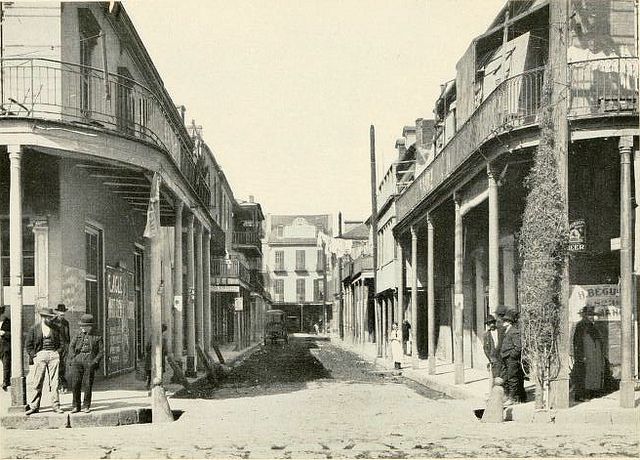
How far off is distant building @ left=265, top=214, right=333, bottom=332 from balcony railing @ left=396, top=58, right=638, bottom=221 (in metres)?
72.2

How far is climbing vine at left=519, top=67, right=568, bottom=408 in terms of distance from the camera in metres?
11.5

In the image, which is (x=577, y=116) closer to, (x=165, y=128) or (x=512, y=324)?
(x=512, y=324)

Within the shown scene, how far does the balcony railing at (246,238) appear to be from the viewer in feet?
175

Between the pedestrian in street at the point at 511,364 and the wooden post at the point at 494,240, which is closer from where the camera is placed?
the pedestrian in street at the point at 511,364

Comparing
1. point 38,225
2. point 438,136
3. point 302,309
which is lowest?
point 302,309

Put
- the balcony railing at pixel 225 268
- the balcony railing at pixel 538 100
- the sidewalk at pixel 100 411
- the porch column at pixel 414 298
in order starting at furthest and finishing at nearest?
the balcony railing at pixel 225 268, the porch column at pixel 414 298, the balcony railing at pixel 538 100, the sidewalk at pixel 100 411

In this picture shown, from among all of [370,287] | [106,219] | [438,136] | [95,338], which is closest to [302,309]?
[370,287]

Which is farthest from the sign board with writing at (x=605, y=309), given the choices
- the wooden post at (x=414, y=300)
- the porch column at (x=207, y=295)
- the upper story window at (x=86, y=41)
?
the porch column at (x=207, y=295)

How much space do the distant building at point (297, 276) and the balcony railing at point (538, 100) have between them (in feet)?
237

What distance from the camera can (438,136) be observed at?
27156 millimetres

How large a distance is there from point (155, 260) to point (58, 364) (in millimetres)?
3341

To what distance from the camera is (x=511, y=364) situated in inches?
503

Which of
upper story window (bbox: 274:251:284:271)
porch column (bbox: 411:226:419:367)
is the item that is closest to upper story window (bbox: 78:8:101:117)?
porch column (bbox: 411:226:419:367)

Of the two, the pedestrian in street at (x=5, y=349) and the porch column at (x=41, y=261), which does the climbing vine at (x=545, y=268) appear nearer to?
the porch column at (x=41, y=261)
